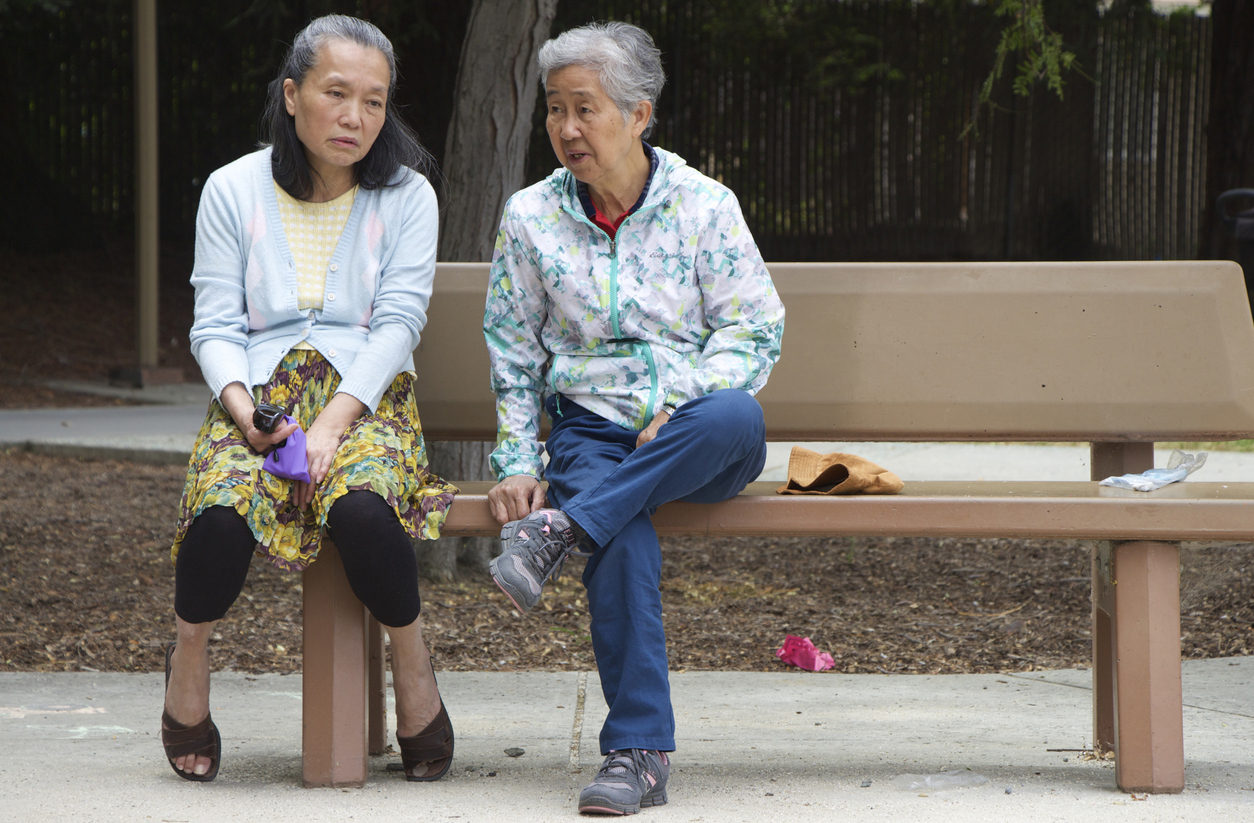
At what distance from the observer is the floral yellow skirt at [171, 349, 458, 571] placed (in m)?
2.59

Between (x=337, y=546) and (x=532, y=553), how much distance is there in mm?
397

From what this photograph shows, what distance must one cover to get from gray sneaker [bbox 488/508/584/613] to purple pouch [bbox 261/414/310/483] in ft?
1.40

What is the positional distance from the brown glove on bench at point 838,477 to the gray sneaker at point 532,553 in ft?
1.79

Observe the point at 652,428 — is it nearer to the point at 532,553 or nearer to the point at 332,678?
the point at 532,553

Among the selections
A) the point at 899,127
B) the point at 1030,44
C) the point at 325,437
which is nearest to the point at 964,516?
the point at 325,437

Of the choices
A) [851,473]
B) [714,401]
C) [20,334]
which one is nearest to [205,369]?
[714,401]

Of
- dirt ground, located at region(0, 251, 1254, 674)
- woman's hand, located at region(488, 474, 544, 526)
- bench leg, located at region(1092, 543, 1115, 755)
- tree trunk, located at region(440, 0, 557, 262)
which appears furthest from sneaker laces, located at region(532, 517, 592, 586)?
A: tree trunk, located at region(440, 0, 557, 262)

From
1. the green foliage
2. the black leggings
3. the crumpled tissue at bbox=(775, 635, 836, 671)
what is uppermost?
the green foliage

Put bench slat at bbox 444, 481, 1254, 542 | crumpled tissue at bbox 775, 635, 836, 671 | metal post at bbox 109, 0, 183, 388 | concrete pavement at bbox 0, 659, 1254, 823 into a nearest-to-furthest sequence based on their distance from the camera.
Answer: concrete pavement at bbox 0, 659, 1254, 823 → bench slat at bbox 444, 481, 1254, 542 → crumpled tissue at bbox 775, 635, 836, 671 → metal post at bbox 109, 0, 183, 388

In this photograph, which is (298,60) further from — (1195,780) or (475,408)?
(1195,780)

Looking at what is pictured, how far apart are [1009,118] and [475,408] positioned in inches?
494

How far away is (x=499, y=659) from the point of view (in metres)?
4.09

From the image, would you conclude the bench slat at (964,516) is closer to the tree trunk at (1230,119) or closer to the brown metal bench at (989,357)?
the brown metal bench at (989,357)

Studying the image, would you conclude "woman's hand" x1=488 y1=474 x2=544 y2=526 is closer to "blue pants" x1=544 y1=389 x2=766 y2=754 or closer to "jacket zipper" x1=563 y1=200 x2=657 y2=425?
"blue pants" x1=544 y1=389 x2=766 y2=754
